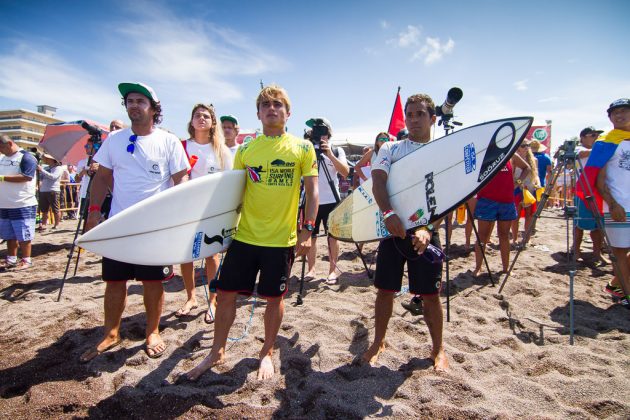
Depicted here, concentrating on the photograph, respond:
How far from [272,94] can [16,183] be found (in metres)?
4.67

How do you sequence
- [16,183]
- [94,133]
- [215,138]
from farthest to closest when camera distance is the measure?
[16,183], [94,133], [215,138]

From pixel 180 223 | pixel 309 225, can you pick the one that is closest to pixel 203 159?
pixel 180 223

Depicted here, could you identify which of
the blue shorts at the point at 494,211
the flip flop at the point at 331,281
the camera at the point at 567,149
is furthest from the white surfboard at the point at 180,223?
the blue shorts at the point at 494,211

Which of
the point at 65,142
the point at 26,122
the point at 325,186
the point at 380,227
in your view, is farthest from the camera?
the point at 26,122

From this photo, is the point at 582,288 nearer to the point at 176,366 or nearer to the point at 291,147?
the point at 291,147

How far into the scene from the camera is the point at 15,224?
4691 mm

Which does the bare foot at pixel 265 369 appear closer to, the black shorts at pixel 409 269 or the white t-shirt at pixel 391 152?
the black shorts at pixel 409 269

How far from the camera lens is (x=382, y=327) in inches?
94.4

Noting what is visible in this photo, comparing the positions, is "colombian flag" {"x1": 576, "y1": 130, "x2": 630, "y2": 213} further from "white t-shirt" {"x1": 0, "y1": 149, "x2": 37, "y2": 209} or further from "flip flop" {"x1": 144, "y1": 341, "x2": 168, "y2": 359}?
"white t-shirt" {"x1": 0, "y1": 149, "x2": 37, "y2": 209}

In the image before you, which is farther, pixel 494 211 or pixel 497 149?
pixel 494 211

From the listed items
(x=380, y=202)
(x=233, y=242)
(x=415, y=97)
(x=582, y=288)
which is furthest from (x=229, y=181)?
(x=582, y=288)

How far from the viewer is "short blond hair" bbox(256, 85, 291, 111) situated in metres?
2.23

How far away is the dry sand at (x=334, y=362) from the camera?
1919 mm

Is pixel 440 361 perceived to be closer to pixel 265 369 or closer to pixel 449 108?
pixel 265 369
